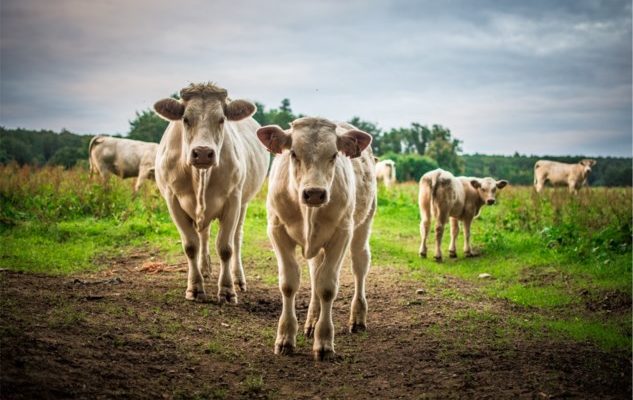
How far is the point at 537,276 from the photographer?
10.3 meters

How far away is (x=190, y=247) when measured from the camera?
7719 millimetres

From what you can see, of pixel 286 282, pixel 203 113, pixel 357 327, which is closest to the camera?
pixel 286 282

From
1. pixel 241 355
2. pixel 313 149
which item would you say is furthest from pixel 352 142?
pixel 241 355

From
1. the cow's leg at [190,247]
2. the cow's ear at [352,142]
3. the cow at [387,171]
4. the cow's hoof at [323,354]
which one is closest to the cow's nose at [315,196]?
the cow's ear at [352,142]

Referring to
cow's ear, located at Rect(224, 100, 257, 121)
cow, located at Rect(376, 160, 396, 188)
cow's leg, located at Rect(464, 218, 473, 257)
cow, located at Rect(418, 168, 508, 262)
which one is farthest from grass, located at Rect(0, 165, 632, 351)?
cow, located at Rect(376, 160, 396, 188)

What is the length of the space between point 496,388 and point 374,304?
3360mm

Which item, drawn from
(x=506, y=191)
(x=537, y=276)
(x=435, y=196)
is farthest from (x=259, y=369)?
(x=506, y=191)

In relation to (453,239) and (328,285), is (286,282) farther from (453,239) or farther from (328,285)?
(453,239)

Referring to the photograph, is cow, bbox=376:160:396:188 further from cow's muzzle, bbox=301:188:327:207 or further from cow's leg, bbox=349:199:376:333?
cow's muzzle, bbox=301:188:327:207

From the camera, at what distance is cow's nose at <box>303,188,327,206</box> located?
4961 mm

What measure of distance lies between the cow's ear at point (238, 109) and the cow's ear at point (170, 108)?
59 centimetres

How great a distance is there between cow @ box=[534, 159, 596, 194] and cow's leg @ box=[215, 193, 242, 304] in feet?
97.3

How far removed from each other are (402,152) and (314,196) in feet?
200

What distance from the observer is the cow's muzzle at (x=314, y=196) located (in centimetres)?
496
